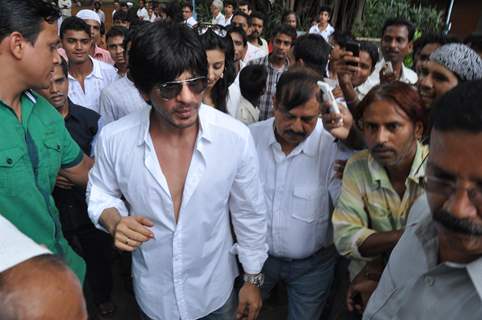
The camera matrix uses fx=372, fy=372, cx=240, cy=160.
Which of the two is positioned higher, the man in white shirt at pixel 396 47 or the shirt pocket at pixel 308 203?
the man in white shirt at pixel 396 47

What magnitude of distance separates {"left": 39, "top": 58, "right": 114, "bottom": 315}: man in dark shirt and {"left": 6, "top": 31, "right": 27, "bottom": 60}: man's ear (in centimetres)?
72

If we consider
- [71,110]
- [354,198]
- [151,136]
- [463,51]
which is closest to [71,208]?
[71,110]

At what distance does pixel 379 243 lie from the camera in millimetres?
1505

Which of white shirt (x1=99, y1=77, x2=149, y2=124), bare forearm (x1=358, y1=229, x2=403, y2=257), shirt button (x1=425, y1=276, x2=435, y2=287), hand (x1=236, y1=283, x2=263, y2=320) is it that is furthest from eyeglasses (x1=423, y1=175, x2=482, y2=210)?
white shirt (x1=99, y1=77, x2=149, y2=124)

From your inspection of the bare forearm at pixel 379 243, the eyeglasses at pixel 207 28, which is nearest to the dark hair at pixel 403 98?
the bare forearm at pixel 379 243

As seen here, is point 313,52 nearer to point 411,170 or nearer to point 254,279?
point 411,170

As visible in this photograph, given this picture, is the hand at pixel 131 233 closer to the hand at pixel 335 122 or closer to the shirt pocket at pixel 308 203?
the shirt pocket at pixel 308 203

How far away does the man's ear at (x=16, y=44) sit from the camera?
4.65 ft

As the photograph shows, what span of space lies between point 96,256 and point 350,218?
1.89 metres

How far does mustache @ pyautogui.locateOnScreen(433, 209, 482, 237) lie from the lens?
34.1 inches

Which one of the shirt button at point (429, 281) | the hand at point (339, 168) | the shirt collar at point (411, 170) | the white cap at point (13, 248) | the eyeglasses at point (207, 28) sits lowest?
the hand at point (339, 168)

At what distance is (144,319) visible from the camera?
1.83 meters

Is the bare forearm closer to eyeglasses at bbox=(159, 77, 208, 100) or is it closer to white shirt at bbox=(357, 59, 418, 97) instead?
eyeglasses at bbox=(159, 77, 208, 100)

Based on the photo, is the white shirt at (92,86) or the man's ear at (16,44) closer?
the man's ear at (16,44)
